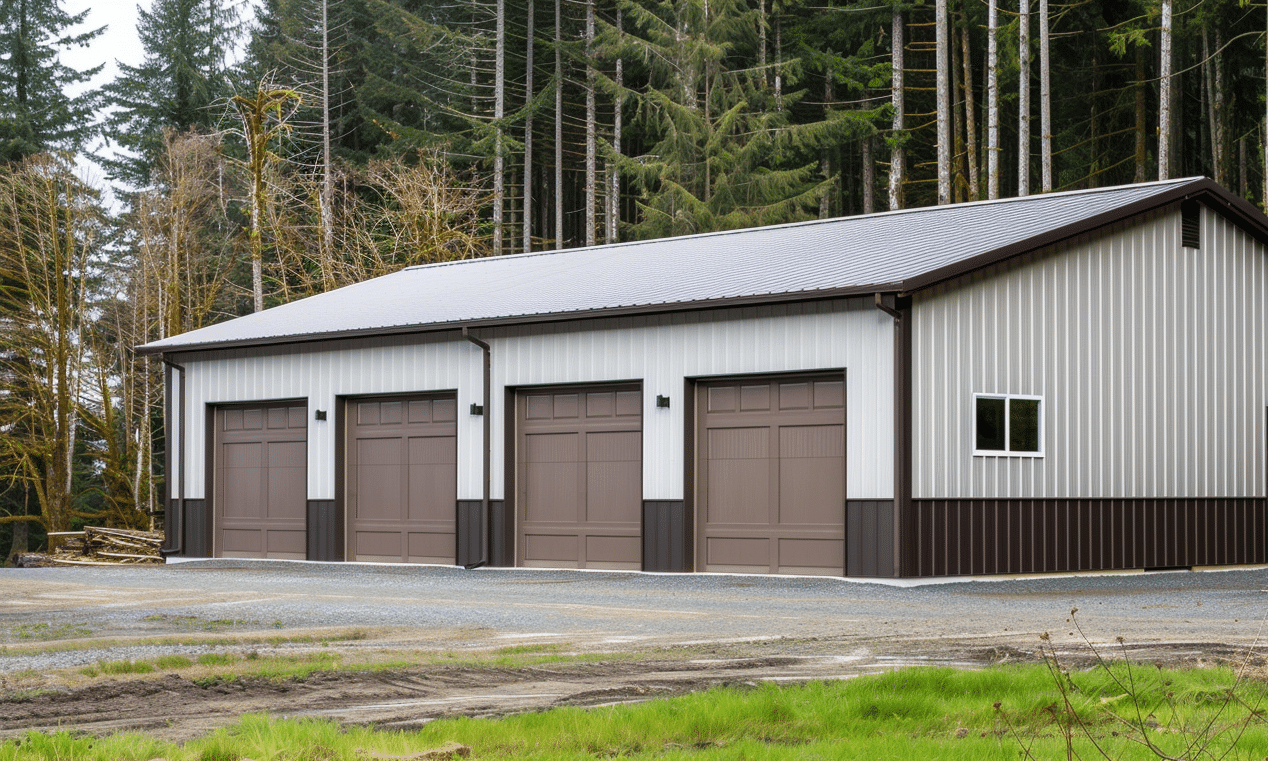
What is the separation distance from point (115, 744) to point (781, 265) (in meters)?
15.3

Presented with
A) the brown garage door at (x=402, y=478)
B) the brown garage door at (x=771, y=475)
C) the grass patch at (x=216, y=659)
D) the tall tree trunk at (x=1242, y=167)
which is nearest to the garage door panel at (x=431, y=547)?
the brown garage door at (x=402, y=478)

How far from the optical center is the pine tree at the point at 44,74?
51.9 m

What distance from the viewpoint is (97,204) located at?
1563 inches

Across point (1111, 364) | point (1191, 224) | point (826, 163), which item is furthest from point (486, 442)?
point (826, 163)

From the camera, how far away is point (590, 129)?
45.1 m

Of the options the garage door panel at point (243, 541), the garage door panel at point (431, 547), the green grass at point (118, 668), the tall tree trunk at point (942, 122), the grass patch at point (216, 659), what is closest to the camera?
the green grass at point (118, 668)

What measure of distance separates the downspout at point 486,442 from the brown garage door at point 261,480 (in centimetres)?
355

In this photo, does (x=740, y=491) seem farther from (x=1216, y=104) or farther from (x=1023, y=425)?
(x=1216, y=104)

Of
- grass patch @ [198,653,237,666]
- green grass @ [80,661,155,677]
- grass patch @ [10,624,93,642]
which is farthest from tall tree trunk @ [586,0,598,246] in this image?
green grass @ [80,661,155,677]

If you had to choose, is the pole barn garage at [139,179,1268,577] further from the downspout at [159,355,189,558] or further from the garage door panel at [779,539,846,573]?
the downspout at [159,355,189,558]

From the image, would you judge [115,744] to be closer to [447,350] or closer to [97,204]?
[447,350]

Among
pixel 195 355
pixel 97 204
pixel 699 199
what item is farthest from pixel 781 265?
pixel 97 204

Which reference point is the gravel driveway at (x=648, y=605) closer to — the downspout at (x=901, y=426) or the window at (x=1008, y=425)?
the downspout at (x=901, y=426)

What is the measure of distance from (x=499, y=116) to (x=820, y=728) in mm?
38516
